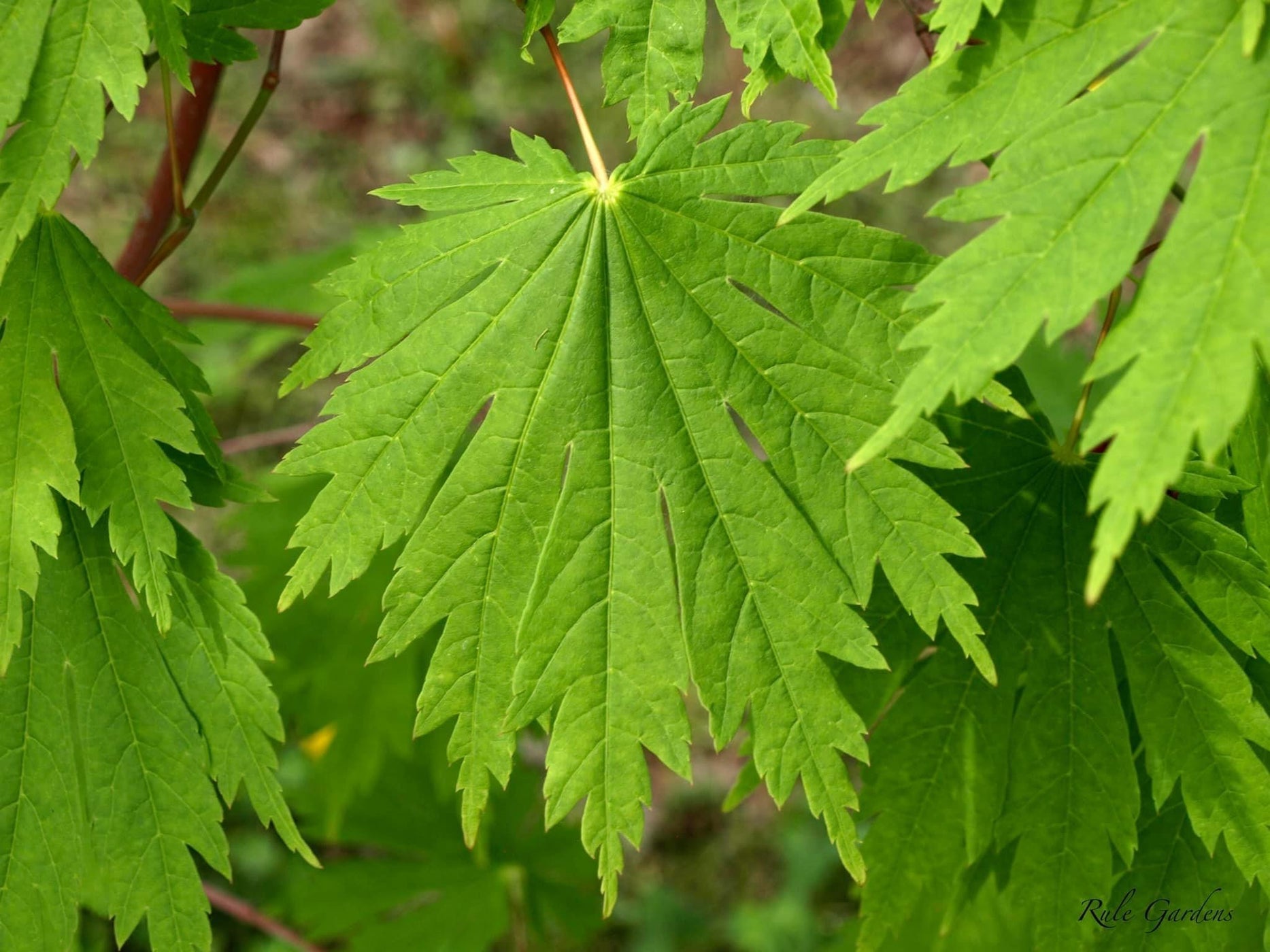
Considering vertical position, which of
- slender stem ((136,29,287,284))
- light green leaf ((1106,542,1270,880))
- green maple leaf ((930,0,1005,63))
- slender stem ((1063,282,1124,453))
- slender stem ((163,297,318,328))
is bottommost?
light green leaf ((1106,542,1270,880))

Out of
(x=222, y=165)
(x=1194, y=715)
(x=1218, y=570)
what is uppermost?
(x=222, y=165)

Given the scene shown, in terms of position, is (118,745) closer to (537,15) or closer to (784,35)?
(537,15)

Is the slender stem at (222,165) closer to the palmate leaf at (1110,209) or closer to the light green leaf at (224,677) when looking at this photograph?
the light green leaf at (224,677)

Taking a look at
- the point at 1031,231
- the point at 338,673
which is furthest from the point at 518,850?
the point at 1031,231

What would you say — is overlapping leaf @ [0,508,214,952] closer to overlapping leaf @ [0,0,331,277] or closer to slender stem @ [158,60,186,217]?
overlapping leaf @ [0,0,331,277]

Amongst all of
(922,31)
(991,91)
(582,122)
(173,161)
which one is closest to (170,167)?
(173,161)

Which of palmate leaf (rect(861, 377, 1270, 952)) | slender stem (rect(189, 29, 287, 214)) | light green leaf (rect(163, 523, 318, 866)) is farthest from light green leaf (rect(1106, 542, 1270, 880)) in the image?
slender stem (rect(189, 29, 287, 214))

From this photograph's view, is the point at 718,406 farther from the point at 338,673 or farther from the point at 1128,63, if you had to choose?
the point at 338,673

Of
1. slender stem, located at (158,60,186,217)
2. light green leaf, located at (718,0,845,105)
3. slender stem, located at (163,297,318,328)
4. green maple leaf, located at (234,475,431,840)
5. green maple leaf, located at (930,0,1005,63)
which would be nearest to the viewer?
green maple leaf, located at (930,0,1005,63)
